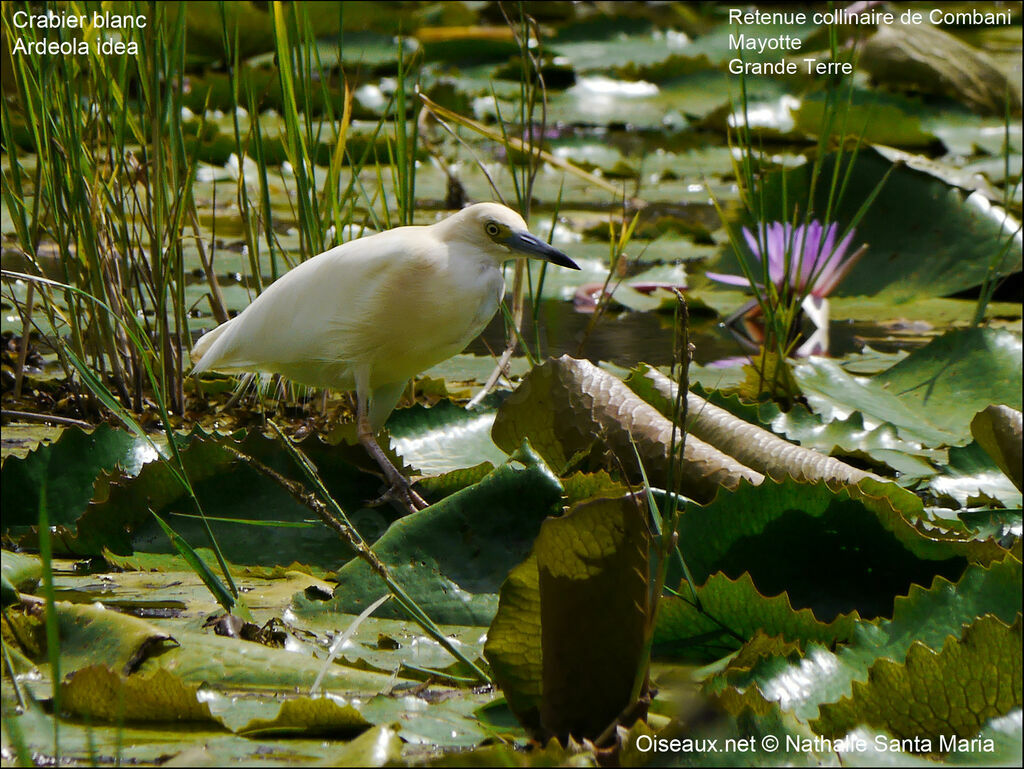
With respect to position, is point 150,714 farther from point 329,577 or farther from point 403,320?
point 403,320

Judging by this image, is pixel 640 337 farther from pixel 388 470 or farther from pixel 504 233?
pixel 388 470

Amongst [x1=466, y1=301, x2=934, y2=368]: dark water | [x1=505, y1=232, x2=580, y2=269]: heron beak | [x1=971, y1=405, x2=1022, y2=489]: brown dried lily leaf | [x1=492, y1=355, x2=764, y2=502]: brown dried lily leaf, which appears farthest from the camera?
[x1=466, y1=301, x2=934, y2=368]: dark water

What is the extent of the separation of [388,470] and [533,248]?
1.72 ft

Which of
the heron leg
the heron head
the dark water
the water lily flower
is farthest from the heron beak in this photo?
the dark water

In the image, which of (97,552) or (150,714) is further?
(97,552)

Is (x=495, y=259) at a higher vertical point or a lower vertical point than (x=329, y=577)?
higher

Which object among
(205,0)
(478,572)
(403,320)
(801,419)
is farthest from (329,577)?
(205,0)

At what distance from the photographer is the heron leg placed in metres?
2.00

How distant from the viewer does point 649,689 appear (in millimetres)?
1305

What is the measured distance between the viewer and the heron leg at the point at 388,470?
2.00 meters

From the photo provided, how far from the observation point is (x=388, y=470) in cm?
207

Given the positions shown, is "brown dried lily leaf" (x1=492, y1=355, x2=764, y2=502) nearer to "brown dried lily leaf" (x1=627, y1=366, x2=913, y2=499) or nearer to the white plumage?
"brown dried lily leaf" (x1=627, y1=366, x2=913, y2=499)

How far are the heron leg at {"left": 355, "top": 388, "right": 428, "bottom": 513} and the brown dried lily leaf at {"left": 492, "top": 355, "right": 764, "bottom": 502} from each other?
Answer: 202 mm

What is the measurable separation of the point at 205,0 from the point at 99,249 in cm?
433
